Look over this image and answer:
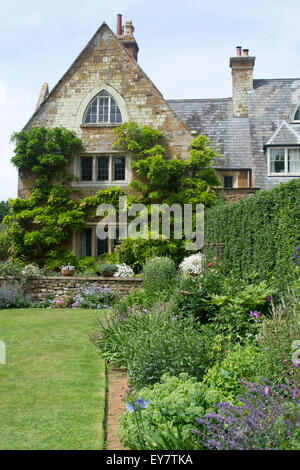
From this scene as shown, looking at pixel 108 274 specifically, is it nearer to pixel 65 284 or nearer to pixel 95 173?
pixel 65 284

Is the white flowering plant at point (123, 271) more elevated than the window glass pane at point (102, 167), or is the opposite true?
the window glass pane at point (102, 167)

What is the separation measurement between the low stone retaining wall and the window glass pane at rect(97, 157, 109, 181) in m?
5.19

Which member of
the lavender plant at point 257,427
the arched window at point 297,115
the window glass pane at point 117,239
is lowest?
the lavender plant at point 257,427

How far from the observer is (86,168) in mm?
18812

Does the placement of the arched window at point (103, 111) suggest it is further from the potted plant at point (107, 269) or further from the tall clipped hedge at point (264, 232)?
the tall clipped hedge at point (264, 232)

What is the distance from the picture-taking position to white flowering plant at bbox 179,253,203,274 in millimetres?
15142

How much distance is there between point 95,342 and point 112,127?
467 inches

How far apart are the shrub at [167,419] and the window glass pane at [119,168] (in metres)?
14.4

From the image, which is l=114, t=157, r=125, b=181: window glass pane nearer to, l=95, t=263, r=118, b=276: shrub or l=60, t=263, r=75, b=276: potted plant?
l=95, t=263, r=118, b=276: shrub

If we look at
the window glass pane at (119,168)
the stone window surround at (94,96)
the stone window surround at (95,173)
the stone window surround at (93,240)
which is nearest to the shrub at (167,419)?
the stone window surround at (93,240)

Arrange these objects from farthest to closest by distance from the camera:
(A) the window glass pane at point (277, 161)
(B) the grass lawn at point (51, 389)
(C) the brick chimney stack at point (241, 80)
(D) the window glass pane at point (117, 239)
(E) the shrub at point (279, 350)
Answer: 1. (C) the brick chimney stack at point (241, 80)
2. (A) the window glass pane at point (277, 161)
3. (D) the window glass pane at point (117, 239)
4. (E) the shrub at point (279, 350)
5. (B) the grass lawn at point (51, 389)

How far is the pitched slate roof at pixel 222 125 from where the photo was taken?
21.1 metres

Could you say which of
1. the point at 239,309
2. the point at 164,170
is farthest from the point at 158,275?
the point at 164,170

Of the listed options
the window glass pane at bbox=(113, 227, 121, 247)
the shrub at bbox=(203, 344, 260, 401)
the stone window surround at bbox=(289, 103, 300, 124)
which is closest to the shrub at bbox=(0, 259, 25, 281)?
the window glass pane at bbox=(113, 227, 121, 247)
